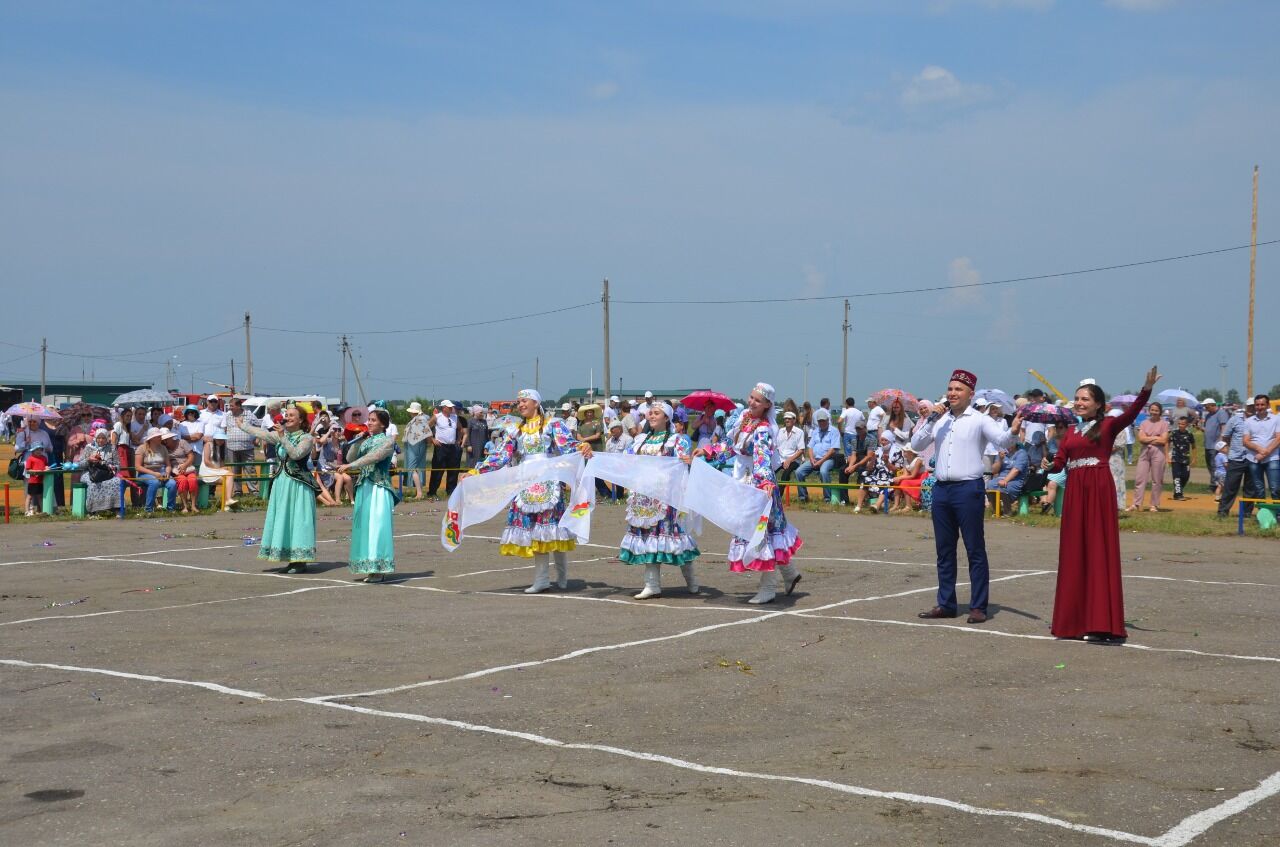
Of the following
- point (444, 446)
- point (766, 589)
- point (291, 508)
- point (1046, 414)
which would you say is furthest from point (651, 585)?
point (444, 446)

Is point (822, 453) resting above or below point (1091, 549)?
above

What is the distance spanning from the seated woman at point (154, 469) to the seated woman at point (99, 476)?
2.28 feet

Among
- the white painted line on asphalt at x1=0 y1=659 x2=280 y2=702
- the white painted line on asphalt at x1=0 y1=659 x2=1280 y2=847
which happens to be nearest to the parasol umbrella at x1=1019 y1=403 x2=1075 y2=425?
the white painted line on asphalt at x1=0 y1=659 x2=1280 y2=847

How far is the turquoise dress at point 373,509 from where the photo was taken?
15.2 metres

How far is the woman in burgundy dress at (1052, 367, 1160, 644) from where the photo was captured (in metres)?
10.6

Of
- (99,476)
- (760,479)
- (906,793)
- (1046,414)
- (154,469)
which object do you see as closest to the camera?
(906,793)

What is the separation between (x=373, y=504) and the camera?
50.4ft

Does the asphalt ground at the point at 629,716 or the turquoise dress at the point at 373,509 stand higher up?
the turquoise dress at the point at 373,509

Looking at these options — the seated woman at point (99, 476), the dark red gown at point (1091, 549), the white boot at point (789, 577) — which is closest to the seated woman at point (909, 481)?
the white boot at point (789, 577)

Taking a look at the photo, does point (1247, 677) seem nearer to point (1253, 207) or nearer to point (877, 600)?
point (877, 600)

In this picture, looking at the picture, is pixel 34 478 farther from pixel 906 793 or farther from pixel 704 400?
pixel 906 793

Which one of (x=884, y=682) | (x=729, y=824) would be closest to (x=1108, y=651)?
(x=884, y=682)

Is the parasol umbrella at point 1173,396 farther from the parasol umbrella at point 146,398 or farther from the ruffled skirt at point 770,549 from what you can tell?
the parasol umbrella at point 146,398

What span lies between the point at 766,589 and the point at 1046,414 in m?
10.2
